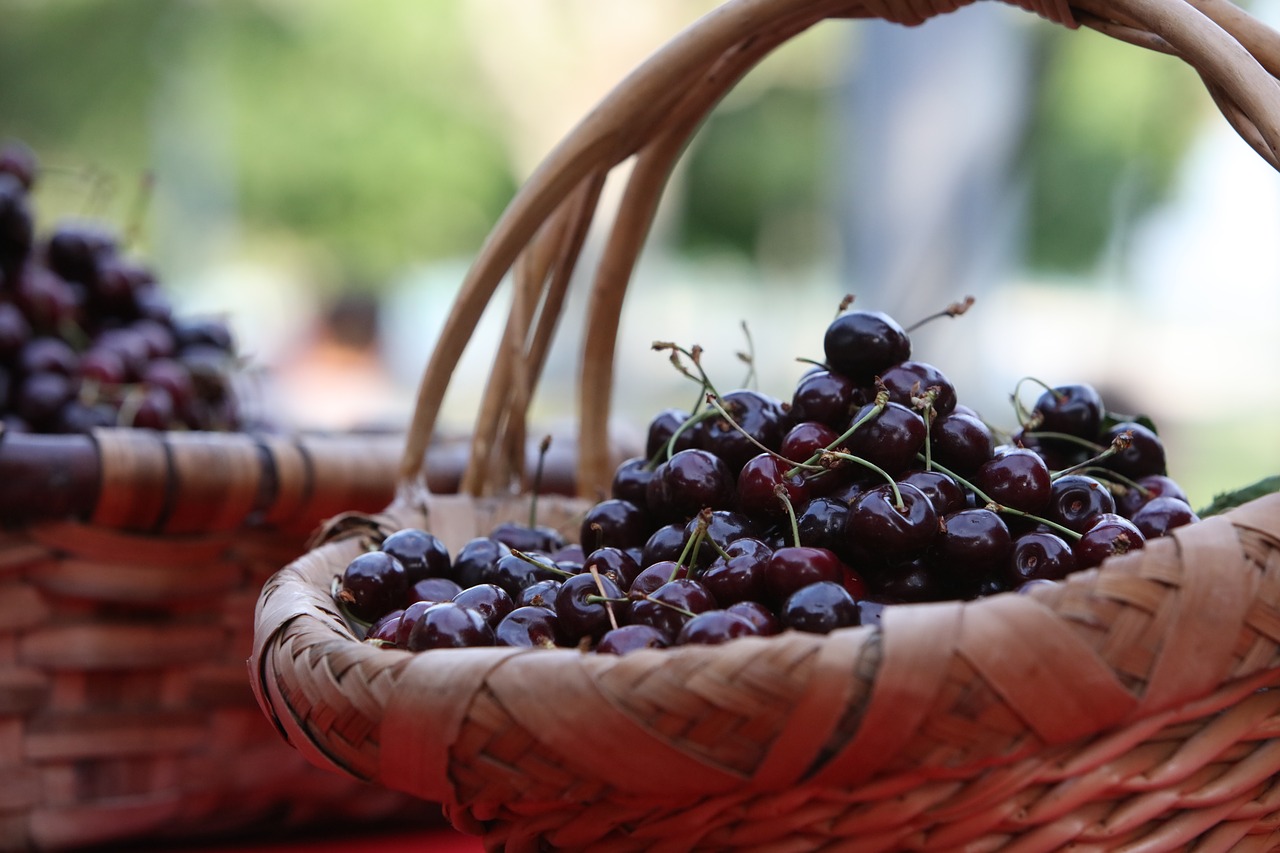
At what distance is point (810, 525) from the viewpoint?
656 millimetres

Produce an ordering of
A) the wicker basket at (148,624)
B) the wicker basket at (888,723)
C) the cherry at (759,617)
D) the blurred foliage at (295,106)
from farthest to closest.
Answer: the blurred foliage at (295,106), the wicker basket at (148,624), the cherry at (759,617), the wicker basket at (888,723)

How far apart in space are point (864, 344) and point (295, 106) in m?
12.8

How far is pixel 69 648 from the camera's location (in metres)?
0.95

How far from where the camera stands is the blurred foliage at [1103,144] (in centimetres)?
927

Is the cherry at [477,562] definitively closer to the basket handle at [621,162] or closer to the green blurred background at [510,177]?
the basket handle at [621,162]

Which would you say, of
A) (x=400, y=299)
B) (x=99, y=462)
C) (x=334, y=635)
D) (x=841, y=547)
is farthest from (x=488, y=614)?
(x=400, y=299)

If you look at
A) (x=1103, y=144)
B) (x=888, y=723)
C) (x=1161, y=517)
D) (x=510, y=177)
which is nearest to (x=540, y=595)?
(x=888, y=723)

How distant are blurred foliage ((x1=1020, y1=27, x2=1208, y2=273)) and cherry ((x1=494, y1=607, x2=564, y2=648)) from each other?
769cm

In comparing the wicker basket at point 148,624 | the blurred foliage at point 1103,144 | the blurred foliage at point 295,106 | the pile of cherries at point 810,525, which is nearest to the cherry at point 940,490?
the pile of cherries at point 810,525

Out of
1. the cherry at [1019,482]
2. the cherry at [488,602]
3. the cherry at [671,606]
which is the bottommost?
the cherry at [488,602]

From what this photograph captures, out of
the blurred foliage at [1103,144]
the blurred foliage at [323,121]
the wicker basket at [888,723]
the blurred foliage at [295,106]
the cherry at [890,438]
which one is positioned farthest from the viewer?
the blurred foliage at [295,106]

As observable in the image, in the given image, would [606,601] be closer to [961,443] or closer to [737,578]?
[737,578]

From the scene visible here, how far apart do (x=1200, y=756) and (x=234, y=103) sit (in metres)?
13.2

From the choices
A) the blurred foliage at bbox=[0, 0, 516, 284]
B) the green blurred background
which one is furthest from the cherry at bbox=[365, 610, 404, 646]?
the blurred foliage at bbox=[0, 0, 516, 284]
